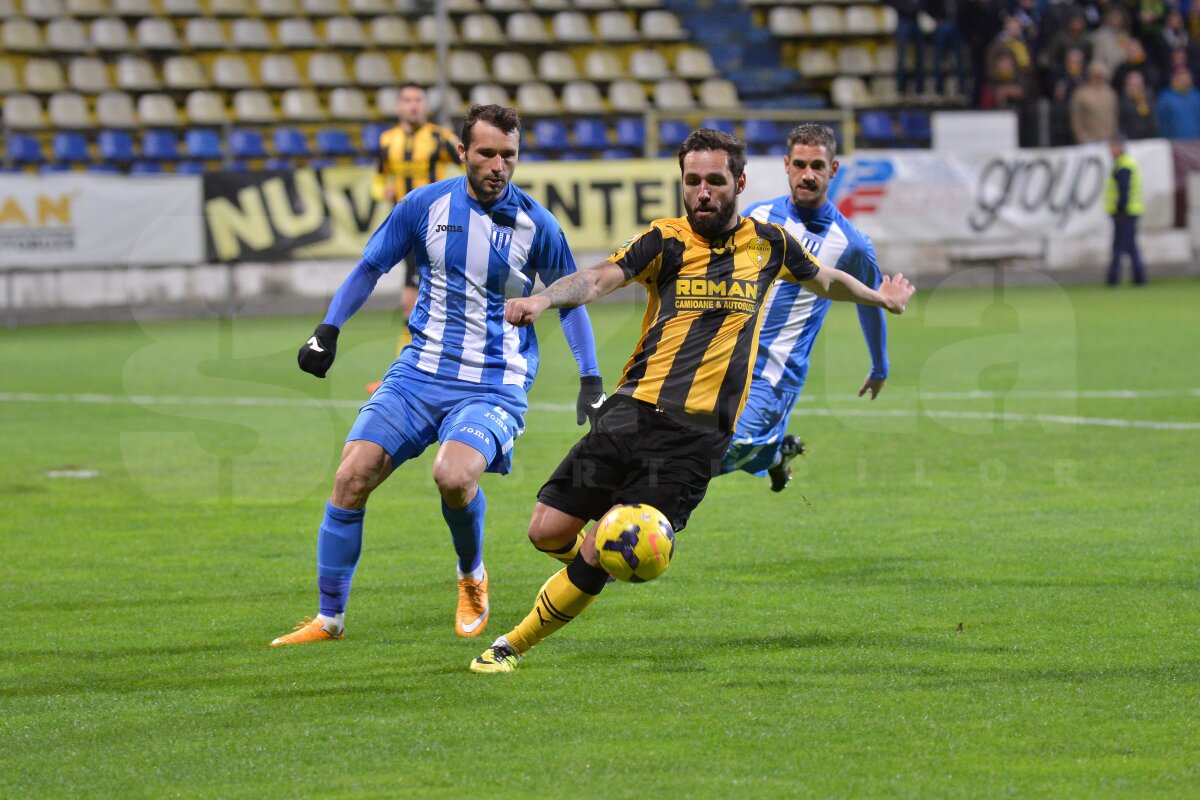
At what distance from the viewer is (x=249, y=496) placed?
9.95 meters

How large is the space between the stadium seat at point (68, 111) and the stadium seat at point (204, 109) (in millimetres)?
1424

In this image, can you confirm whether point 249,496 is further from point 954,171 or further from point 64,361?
point 954,171

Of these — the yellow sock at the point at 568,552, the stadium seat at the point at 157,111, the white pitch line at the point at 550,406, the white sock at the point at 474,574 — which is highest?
the stadium seat at the point at 157,111

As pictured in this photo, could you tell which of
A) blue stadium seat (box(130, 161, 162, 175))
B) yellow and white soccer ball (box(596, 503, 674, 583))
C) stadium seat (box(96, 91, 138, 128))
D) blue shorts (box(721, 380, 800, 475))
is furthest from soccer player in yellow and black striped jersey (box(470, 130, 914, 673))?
stadium seat (box(96, 91, 138, 128))

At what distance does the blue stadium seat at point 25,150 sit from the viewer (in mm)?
22406

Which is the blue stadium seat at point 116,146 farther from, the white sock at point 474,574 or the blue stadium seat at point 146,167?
the white sock at point 474,574

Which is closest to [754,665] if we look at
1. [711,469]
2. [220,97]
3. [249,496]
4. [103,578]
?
[711,469]

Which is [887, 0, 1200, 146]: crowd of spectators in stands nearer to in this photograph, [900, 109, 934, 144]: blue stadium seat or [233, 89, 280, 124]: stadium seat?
[900, 109, 934, 144]: blue stadium seat

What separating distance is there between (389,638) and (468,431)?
2.86 feet

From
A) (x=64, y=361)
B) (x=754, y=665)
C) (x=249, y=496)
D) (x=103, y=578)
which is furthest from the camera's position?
(x=64, y=361)

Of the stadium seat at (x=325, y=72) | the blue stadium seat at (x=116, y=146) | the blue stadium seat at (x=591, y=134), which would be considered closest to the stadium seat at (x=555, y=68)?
the blue stadium seat at (x=591, y=134)

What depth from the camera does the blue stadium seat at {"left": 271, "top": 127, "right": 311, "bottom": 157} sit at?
23766mm

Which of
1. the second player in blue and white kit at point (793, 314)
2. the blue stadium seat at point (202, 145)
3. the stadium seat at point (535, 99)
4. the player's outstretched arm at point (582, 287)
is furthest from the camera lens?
the stadium seat at point (535, 99)

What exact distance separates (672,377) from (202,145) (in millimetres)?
18661
